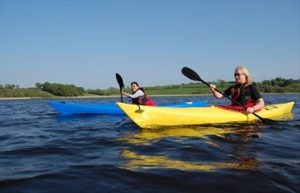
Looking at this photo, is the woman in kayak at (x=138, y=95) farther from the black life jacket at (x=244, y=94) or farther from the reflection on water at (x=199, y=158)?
the reflection on water at (x=199, y=158)

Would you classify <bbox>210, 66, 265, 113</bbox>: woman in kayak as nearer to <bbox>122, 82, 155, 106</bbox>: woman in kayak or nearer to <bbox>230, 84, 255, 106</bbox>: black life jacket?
<bbox>230, 84, 255, 106</bbox>: black life jacket

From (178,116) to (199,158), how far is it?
3.35 m

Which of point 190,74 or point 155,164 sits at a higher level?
point 190,74

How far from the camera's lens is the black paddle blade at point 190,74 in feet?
29.6

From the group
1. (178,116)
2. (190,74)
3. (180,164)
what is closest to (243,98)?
(190,74)

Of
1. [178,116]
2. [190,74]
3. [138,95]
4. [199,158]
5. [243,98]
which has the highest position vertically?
[190,74]

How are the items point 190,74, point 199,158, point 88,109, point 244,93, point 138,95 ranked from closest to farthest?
1. point 199,158
2. point 244,93
3. point 190,74
4. point 138,95
5. point 88,109

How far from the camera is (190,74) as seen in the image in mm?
9109

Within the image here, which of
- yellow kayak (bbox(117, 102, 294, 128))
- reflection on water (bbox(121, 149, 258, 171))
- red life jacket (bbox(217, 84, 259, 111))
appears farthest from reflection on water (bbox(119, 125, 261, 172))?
red life jacket (bbox(217, 84, 259, 111))

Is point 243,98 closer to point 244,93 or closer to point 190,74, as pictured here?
point 244,93

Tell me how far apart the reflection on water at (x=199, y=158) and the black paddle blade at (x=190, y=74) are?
1.79 m

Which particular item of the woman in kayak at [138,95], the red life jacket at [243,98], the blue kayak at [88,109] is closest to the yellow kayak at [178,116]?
the red life jacket at [243,98]

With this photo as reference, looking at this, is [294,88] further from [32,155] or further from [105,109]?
[32,155]

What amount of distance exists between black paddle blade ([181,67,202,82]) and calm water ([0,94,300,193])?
271cm
